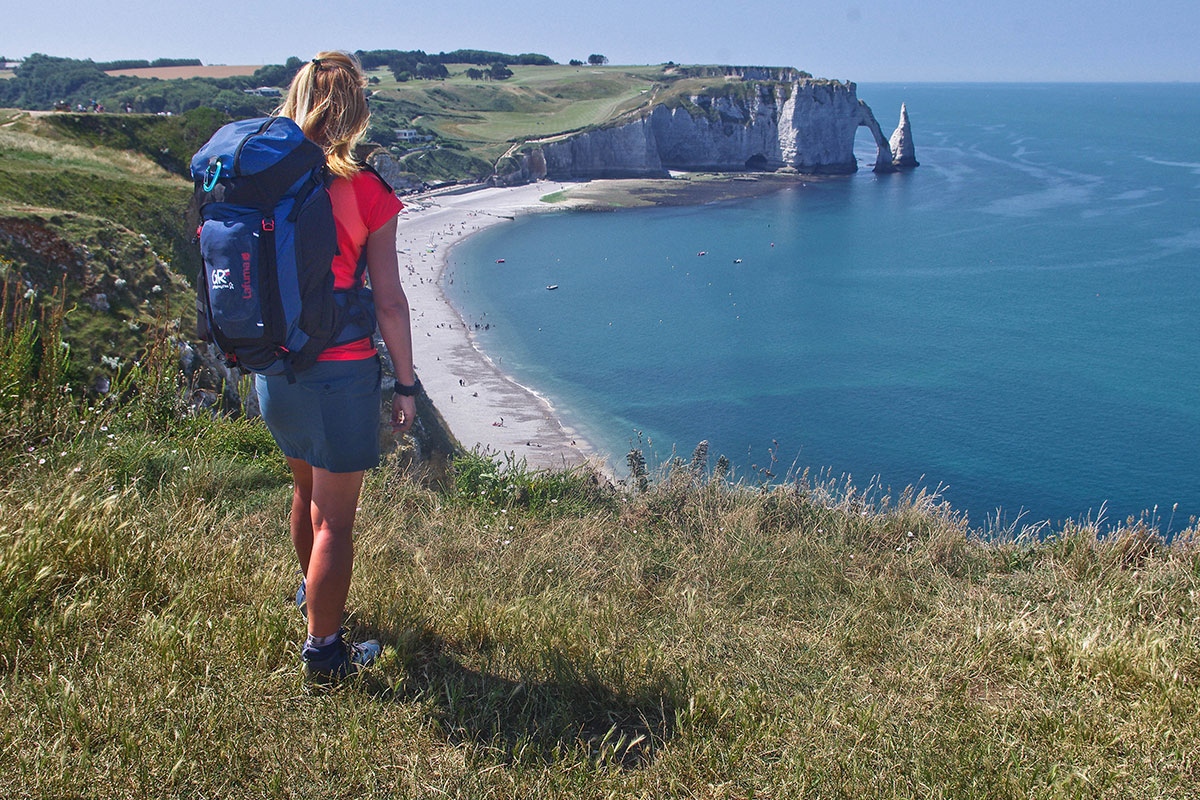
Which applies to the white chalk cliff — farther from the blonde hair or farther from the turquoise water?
the blonde hair

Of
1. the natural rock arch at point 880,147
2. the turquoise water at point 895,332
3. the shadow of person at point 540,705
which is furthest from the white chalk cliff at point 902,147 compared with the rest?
the shadow of person at point 540,705

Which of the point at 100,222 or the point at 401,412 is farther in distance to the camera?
the point at 100,222

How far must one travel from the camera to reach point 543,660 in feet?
9.53

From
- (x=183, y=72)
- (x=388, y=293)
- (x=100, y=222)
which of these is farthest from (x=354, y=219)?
(x=183, y=72)

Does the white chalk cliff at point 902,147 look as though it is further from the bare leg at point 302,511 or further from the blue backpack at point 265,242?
the blue backpack at point 265,242

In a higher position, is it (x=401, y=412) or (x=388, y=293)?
(x=388, y=293)

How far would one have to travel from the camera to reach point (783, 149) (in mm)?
88438

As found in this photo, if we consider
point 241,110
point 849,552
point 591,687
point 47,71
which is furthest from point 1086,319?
point 47,71

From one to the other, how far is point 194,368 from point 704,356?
28522mm

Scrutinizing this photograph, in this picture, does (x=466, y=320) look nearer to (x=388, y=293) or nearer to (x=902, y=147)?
(x=388, y=293)

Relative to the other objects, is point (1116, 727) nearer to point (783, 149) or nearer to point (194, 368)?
point (194, 368)

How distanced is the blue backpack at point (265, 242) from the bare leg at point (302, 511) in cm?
53

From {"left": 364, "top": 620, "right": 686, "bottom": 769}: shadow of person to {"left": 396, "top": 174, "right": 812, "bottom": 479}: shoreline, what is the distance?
4.01 metres

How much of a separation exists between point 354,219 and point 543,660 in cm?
167
